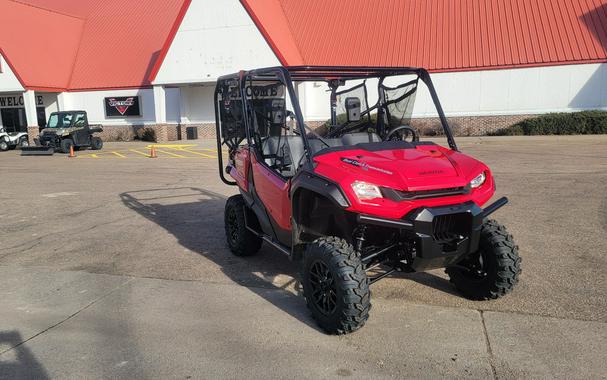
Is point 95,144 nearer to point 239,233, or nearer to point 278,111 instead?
point 239,233

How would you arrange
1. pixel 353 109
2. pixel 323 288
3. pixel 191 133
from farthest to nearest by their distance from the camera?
pixel 191 133, pixel 353 109, pixel 323 288

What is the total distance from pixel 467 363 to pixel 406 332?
1.98 ft

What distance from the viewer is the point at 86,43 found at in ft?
112

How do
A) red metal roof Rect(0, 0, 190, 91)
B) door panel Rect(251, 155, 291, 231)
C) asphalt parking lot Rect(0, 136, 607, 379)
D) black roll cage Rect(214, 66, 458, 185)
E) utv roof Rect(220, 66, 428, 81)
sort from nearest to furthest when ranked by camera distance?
asphalt parking lot Rect(0, 136, 607, 379), black roll cage Rect(214, 66, 458, 185), door panel Rect(251, 155, 291, 231), utv roof Rect(220, 66, 428, 81), red metal roof Rect(0, 0, 190, 91)

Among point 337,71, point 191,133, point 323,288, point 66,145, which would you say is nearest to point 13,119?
point 191,133

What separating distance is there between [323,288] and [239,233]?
7.14ft

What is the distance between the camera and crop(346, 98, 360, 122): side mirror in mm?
5731

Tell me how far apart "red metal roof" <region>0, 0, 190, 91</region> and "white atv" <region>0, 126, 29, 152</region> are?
3430 millimetres

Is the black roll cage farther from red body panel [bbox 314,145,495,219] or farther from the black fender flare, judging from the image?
red body panel [bbox 314,145,495,219]

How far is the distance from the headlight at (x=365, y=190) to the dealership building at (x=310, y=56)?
17.9 meters

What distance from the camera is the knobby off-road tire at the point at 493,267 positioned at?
4211mm

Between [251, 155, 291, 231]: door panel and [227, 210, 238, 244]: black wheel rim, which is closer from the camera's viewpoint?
[251, 155, 291, 231]: door panel

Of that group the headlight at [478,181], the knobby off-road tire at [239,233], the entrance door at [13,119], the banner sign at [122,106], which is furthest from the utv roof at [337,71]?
the entrance door at [13,119]

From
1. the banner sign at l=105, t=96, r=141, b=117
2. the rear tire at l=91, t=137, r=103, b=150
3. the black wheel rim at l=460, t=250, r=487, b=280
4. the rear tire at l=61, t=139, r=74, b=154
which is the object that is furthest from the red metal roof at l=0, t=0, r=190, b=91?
the black wheel rim at l=460, t=250, r=487, b=280
